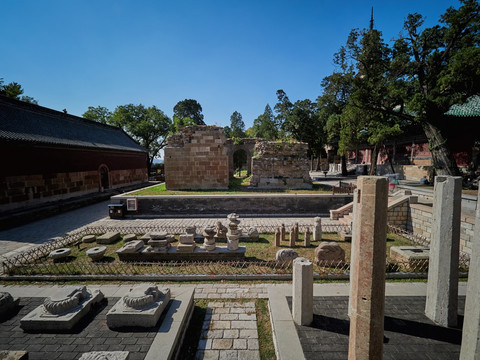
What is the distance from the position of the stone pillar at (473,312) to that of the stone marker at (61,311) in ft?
19.6

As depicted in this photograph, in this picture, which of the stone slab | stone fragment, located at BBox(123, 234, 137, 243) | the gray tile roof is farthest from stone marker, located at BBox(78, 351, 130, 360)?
the gray tile roof

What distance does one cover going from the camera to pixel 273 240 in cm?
866

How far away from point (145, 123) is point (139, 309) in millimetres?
31540

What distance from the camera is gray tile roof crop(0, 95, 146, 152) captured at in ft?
43.7

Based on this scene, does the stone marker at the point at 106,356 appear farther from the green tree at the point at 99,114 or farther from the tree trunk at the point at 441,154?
the green tree at the point at 99,114

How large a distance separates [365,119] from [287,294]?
59.3 feet

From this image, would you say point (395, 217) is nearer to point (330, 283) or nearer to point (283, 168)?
point (330, 283)

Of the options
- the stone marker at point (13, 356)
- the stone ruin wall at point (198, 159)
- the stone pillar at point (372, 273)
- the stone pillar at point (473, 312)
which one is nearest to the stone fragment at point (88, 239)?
the stone marker at point (13, 356)

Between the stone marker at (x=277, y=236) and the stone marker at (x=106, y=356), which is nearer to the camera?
the stone marker at (x=106, y=356)

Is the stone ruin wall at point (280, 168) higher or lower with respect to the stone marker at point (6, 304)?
higher

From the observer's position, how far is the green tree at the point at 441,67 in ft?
36.0

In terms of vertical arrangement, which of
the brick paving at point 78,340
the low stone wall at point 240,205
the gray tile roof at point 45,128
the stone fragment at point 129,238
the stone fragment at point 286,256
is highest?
the gray tile roof at point 45,128

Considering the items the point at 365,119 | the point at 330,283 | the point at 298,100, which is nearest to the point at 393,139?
the point at 365,119

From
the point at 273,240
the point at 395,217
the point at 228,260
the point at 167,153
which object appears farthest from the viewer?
the point at 167,153
